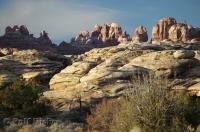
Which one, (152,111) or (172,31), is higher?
(152,111)

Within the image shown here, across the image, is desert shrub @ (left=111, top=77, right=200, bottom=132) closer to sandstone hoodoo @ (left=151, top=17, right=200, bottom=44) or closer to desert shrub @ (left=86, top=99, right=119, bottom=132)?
desert shrub @ (left=86, top=99, right=119, bottom=132)

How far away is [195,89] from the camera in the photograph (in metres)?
58.9

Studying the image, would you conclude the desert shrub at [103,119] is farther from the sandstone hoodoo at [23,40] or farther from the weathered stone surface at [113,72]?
the sandstone hoodoo at [23,40]

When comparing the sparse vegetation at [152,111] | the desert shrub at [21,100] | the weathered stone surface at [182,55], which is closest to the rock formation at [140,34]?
the weathered stone surface at [182,55]

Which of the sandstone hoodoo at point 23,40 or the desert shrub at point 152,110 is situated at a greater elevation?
the desert shrub at point 152,110

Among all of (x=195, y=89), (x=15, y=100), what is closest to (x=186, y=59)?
(x=195, y=89)

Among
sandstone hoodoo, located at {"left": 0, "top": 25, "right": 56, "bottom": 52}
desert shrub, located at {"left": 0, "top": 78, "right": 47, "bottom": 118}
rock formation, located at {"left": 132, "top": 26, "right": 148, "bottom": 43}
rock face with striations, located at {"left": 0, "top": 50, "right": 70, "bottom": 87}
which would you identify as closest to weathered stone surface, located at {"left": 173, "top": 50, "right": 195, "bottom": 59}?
rock face with striations, located at {"left": 0, "top": 50, "right": 70, "bottom": 87}

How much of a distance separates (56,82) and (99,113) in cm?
2859

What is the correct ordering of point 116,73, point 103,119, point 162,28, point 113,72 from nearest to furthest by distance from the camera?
1. point 103,119
2. point 116,73
3. point 113,72
4. point 162,28

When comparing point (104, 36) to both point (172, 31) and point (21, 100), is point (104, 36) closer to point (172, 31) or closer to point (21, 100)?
point (172, 31)

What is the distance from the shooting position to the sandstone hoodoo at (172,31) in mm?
129125

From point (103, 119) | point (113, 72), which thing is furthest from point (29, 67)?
point (103, 119)

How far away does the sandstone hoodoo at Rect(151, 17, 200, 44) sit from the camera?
12912cm

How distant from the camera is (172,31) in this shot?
140125mm
